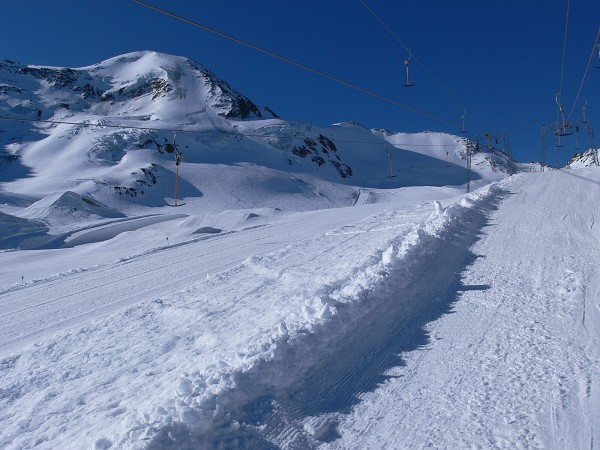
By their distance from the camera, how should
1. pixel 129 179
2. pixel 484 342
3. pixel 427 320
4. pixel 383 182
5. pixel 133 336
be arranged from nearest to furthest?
1. pixel 484 342
2. pixel 427 320
3. pixel 133 336
4. pixel 129 179
5. pixel 383 182

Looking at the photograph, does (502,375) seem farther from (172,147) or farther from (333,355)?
(172,147)

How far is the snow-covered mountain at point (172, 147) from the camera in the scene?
254 ft

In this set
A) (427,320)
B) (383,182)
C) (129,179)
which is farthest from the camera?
(383,182)

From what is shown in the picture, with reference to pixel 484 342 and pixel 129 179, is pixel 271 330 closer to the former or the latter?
pixel 484 342

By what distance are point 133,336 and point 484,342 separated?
4615 millimetres

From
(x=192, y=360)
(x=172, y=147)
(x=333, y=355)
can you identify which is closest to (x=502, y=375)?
(x=333, y=355)

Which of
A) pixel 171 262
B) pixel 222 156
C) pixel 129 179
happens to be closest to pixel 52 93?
pixel 222 156

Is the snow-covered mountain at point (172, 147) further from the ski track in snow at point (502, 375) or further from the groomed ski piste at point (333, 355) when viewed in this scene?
the ski track in snow at point (502, 375)

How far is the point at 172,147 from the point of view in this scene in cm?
9538

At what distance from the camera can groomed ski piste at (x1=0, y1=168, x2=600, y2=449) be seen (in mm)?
4012

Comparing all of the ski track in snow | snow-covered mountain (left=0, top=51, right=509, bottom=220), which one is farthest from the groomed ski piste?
snow-covered mountain (left=0, top=51, right=509, bottom=220)

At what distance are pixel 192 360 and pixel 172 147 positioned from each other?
309 feet

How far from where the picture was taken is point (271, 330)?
5695 millimetres

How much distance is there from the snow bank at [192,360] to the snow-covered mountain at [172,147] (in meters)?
46.4
